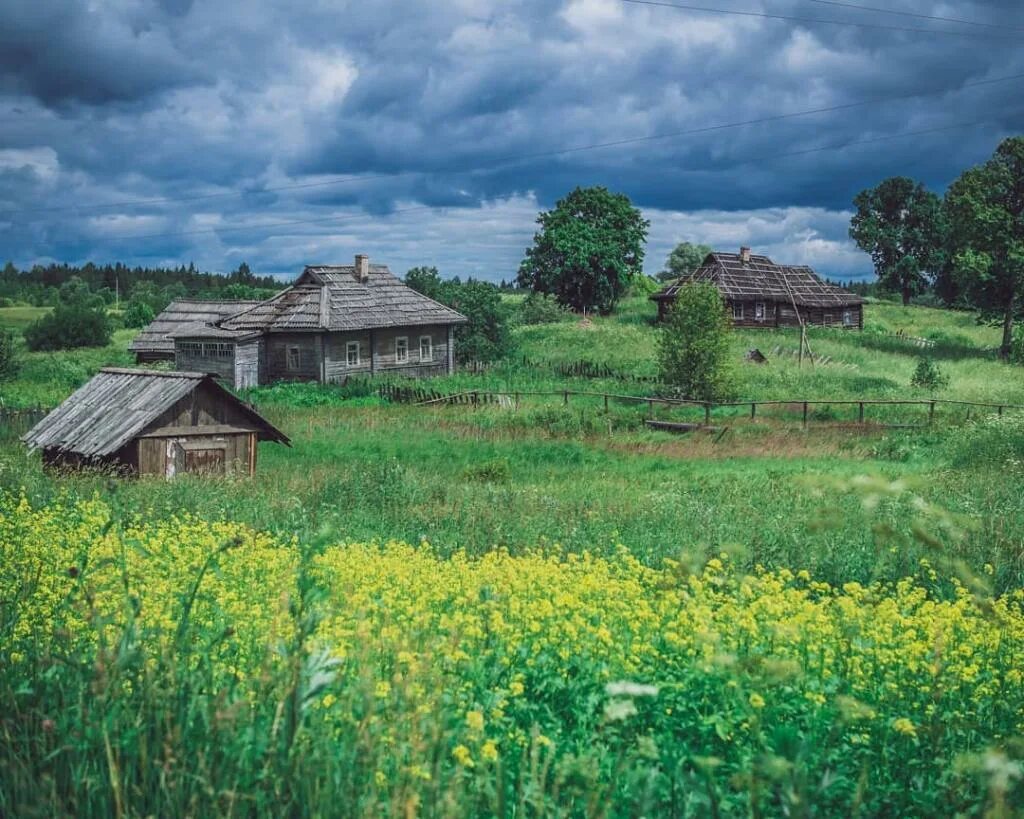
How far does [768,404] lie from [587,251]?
3529 centimetres

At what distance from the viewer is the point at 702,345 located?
98.5 feet

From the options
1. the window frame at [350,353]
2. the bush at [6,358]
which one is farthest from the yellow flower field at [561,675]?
the bush at [6,358]

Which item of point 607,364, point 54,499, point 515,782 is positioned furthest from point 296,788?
point 607,364

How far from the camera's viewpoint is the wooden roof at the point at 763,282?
181 feet

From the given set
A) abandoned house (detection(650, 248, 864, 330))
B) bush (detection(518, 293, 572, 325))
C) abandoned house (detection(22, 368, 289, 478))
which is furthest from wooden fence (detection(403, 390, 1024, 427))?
bush (detection(518, 293, 572, 325))

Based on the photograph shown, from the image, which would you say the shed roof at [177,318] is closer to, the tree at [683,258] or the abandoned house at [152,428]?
the abandoned house at [152,428]

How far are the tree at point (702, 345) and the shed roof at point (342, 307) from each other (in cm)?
1382

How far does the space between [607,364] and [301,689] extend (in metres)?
38.5

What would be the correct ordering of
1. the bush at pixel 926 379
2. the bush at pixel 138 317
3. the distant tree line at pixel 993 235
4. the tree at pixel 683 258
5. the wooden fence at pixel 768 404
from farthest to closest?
the tree at pixel 683 258, the bush at pixel 138 317, the distant tree line at pixel 993 235, the bush at pixel 926 379, the wooden fence at pixel 768 404

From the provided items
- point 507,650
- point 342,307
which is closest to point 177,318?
point 342,307

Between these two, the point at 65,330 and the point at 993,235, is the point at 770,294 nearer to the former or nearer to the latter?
the point at 993,235

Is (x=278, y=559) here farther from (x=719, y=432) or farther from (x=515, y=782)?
(x=719, y=432)

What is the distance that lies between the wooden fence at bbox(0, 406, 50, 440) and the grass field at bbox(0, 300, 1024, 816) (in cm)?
646

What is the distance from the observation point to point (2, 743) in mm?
3654
